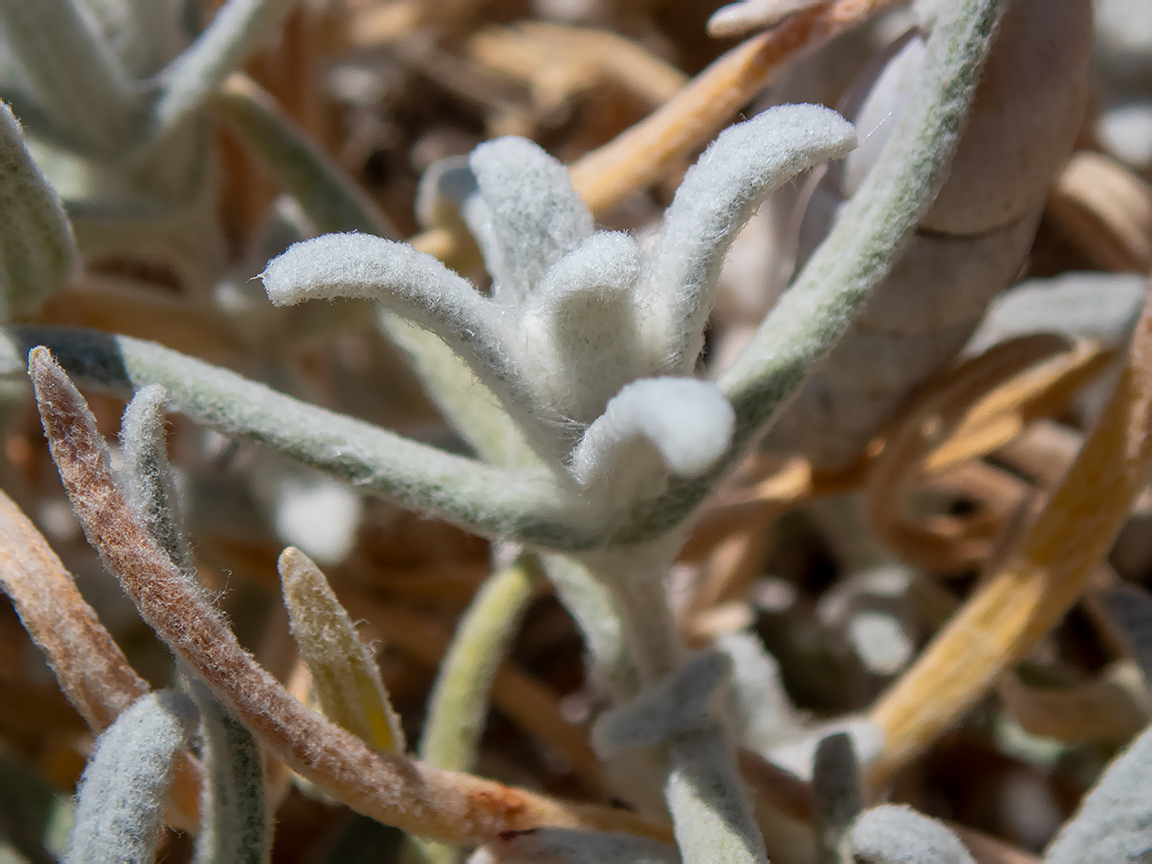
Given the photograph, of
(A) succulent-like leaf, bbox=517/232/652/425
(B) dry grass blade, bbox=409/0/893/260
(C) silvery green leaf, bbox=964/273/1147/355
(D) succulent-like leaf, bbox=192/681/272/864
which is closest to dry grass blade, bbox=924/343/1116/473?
(C) silvery green leaf, bbox=964/273/1147/355

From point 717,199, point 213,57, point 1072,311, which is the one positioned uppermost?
point 213,57

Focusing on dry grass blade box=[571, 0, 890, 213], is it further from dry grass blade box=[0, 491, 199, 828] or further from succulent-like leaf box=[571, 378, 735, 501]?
dry grass blade box=[0, 491, 199, 828]

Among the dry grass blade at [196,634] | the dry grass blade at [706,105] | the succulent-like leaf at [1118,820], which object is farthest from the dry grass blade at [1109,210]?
the dry grass blade at [196,634]

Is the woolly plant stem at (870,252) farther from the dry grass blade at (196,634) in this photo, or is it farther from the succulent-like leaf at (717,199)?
the dry grass blade at (196,634)

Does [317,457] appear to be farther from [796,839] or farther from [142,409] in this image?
[796,839]

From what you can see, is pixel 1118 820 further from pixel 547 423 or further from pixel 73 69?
pixel 73 69

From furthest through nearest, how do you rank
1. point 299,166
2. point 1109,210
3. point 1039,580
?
1. point 1109,210
2. point 299,166
3. point 1039,580

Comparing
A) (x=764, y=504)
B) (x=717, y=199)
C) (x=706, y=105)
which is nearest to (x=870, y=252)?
(x=717, y=199)
